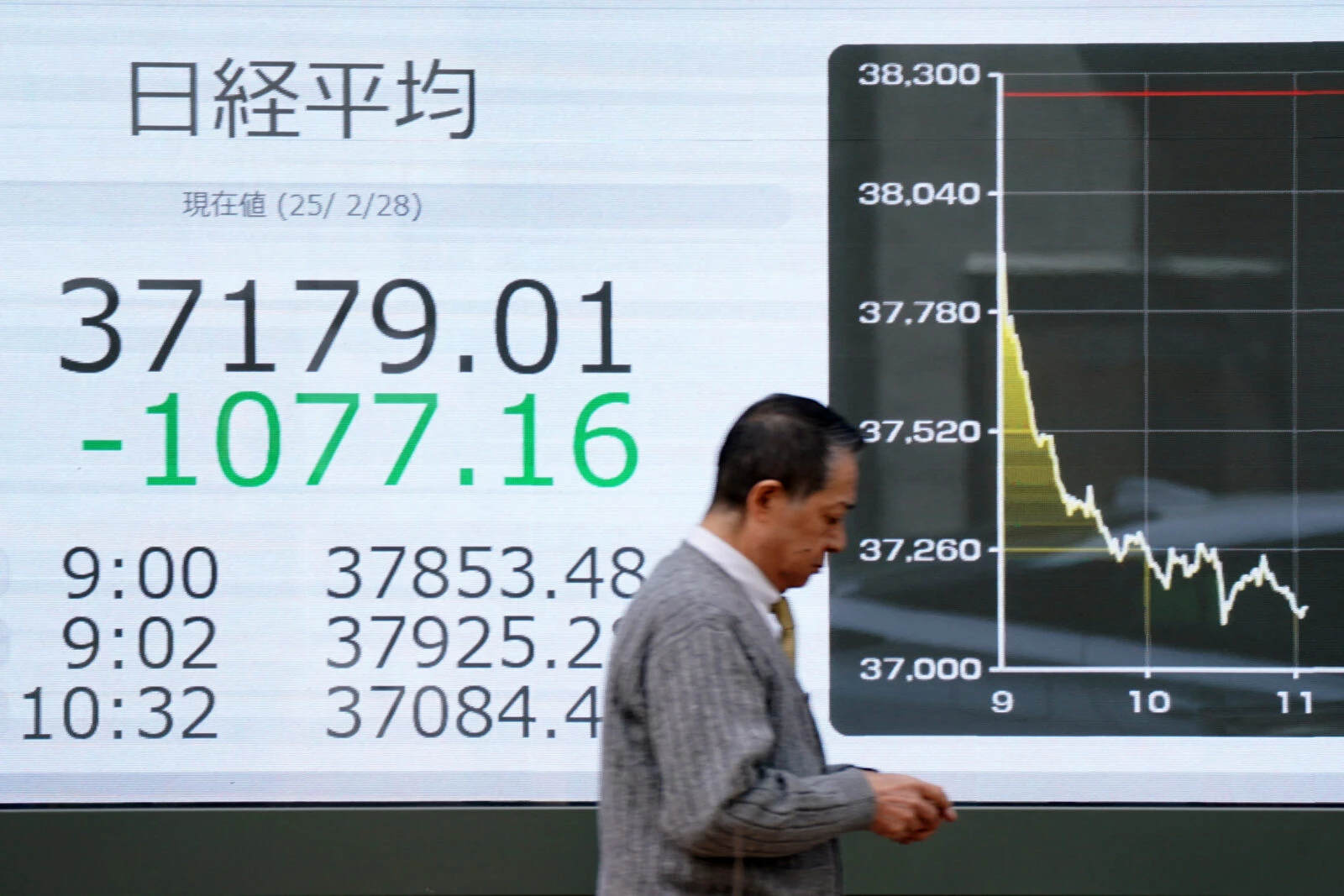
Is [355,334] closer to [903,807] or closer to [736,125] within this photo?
[736,125]

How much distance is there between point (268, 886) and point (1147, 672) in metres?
2.24

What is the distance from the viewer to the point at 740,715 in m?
1.94

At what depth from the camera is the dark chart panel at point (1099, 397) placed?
11.8 ft

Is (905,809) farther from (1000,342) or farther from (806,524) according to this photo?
(1000,342)

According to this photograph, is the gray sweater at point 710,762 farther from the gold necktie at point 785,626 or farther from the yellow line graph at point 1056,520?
the yellow line graph at point 1056,520

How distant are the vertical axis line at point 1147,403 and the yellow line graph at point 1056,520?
0.14 ft

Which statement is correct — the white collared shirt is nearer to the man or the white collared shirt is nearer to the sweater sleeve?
the man

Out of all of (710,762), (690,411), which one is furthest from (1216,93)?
(710,762)

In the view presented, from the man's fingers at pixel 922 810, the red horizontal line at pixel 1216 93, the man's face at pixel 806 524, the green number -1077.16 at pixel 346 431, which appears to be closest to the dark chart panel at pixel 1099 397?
the red horizontal line at pixel 1216 93

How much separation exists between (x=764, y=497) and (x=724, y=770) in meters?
0.40

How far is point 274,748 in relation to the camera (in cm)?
364

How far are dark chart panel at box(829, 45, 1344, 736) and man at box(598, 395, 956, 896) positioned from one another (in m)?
1.51

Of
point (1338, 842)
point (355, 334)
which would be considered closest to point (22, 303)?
point (355, 334)

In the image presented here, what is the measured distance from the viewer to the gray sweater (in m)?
1.93
